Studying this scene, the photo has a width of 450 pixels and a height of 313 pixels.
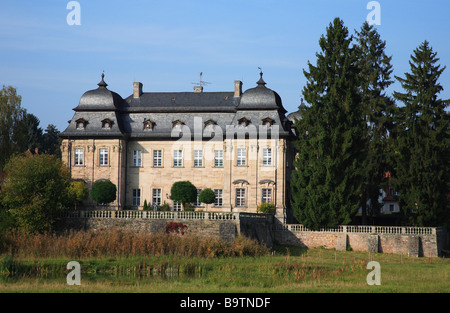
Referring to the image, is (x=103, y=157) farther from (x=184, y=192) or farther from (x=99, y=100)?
(x=184, y=192)

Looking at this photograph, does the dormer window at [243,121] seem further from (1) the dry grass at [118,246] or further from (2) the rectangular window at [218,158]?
(1) the dry grass at [118,246]

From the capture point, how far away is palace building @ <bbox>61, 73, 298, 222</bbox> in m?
47.0

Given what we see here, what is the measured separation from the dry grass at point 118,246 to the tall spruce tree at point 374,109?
42.9 feet

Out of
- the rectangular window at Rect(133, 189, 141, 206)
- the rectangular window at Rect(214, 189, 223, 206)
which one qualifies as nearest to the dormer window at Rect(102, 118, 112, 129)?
the rectangular window at Rect(133, 189, 141, 206)

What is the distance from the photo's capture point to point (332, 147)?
4175 centimetres

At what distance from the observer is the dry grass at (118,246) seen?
1305 inches

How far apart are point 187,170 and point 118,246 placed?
15.4m

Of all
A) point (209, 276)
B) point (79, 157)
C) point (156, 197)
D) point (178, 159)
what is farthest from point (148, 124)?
point (209, 276)

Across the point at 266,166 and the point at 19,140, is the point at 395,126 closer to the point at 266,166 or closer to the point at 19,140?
the point at 266,166

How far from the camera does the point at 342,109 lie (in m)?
42.2

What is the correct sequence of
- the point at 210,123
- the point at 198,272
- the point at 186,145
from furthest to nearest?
the point at 186,145 < the point at 210,123 < the point at 198,272

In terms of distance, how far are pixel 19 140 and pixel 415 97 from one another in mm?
31142

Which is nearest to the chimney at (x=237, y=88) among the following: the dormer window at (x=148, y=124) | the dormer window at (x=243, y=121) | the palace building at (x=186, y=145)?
the palace building at (x=186, y=145)

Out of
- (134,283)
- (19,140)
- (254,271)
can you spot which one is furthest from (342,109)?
(19,140)
